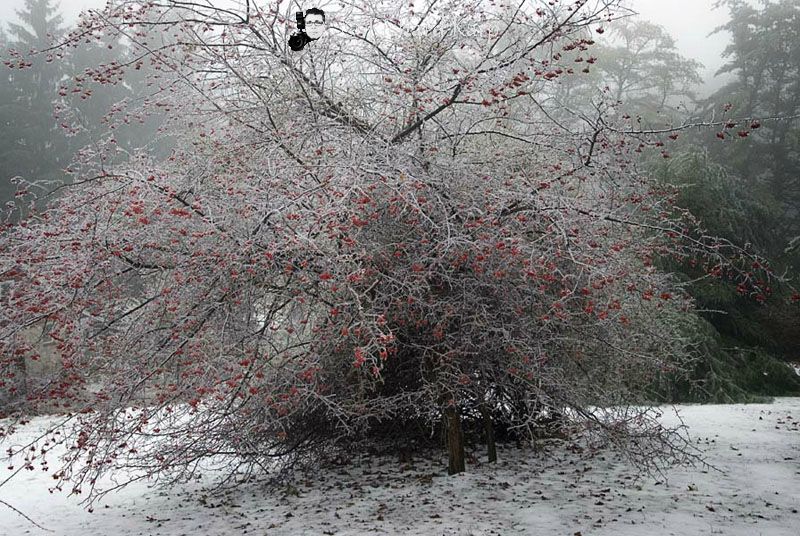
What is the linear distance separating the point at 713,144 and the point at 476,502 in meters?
15.8

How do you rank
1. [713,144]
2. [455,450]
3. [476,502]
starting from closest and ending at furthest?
[476,502] → [455,450] → [713,144]

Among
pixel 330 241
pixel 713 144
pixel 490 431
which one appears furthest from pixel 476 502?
pixel 713 144

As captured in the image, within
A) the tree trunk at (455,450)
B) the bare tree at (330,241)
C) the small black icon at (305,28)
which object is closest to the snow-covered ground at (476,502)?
the tree trunk at (455,450)

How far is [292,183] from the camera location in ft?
14.8

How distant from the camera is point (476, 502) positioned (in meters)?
5.49

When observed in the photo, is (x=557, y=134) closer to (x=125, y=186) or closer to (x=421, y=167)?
(x=421, y=167)

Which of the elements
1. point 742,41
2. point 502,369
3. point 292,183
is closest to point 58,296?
point 292,183

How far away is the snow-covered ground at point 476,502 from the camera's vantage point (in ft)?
16.2

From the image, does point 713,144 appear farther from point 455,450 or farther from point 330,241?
point 330,241

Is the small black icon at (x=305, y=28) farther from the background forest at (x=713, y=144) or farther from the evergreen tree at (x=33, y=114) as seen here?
the evergreen tree at (x=33, y=114)

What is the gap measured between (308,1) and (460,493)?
411 cm

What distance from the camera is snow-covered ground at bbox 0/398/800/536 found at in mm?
4926

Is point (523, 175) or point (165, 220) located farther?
point (523, 175)

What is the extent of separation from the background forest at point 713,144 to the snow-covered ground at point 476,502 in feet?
15.0
